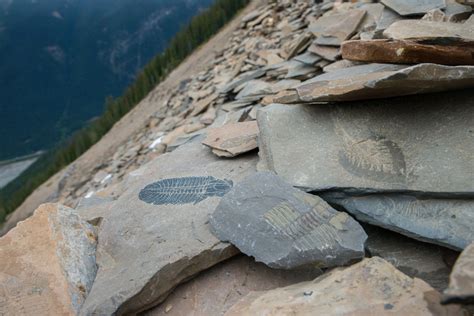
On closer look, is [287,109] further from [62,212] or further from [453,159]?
[62,212]

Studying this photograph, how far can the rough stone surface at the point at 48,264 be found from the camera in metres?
2.32

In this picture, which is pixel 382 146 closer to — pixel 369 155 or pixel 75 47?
pixel 369 155

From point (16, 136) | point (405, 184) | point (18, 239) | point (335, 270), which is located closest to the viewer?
point (335, 270)

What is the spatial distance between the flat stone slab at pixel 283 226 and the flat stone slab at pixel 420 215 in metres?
0.14

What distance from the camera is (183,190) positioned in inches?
121

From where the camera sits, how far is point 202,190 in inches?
120

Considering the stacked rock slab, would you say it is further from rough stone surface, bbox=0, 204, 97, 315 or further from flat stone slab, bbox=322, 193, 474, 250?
rough stone surface, bbox=0, 204, 97, 315

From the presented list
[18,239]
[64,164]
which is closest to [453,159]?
[18,239]

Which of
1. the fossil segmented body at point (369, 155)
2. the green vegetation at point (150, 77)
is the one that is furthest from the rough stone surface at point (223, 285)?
the green vegetation at point (150, 77)

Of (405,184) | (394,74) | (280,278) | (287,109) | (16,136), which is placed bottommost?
(16,136)

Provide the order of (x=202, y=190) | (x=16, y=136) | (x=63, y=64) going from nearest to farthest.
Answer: (x=202, y=190), (x=16, y=136), (x=63, y=64)

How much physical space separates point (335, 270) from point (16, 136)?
182 feet

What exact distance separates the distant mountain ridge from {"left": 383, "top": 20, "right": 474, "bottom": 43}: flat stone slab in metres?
58.7

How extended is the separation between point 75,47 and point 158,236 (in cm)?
7234
